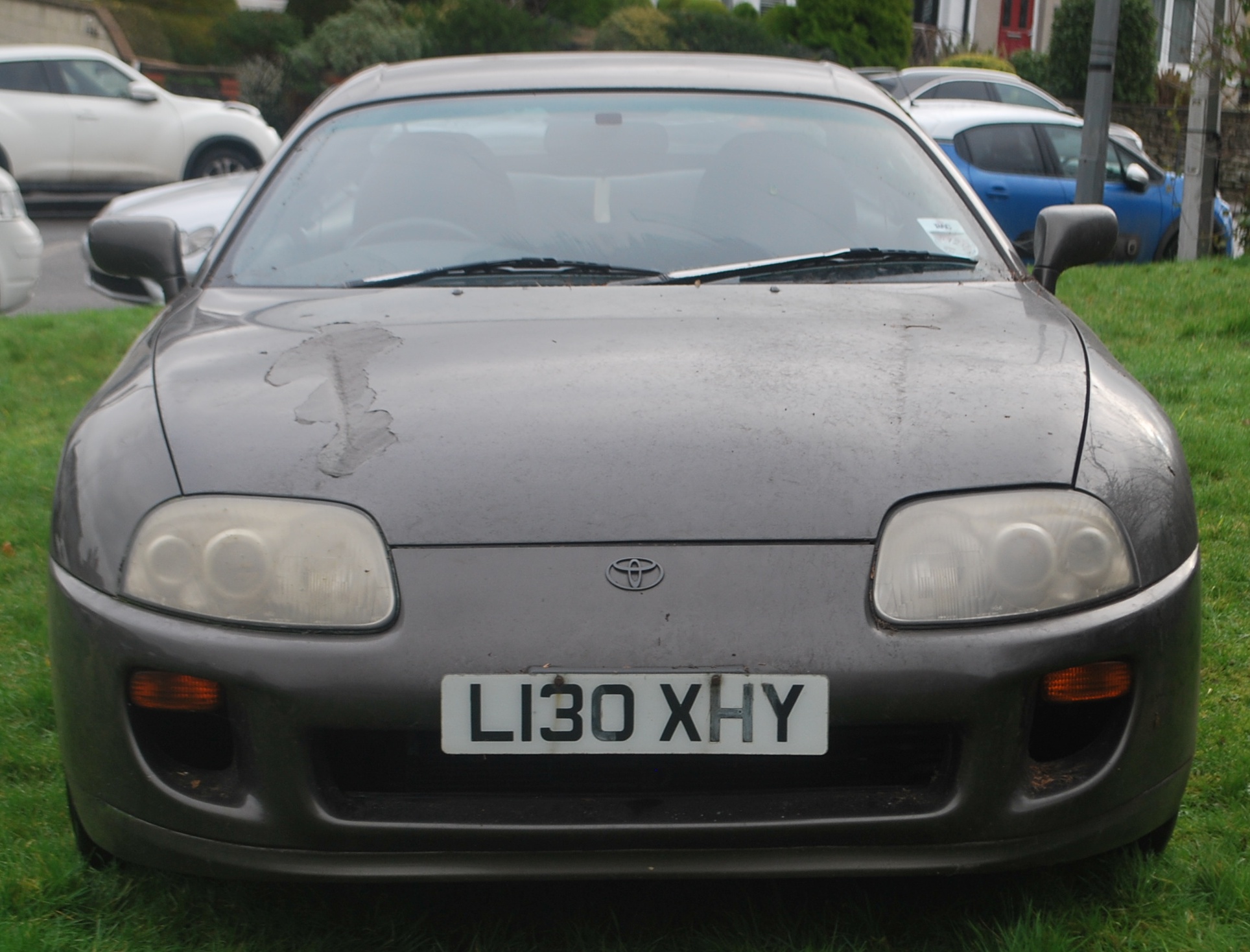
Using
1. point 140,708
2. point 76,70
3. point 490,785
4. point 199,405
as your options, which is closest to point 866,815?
point 490,785

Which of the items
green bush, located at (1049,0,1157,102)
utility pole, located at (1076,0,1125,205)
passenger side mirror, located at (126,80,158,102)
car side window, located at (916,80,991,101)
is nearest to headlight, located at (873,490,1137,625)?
utility pole, located at (1076,0,1125,205)

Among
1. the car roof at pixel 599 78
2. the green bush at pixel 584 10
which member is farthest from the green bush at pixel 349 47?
the car roof at pixel 599 78

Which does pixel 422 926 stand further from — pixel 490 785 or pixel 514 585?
pixel 514 585

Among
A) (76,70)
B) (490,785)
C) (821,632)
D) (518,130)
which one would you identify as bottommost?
(76,70)

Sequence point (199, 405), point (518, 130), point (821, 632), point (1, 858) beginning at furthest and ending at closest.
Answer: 1. point (518, 130)
2. point (1, 858)
3. point (199, 405)
4. point (821, 632)

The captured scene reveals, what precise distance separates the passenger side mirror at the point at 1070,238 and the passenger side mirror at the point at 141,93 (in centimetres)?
1354

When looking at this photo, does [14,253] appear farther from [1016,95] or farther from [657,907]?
[1016,95]

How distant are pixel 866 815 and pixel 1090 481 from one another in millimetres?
550

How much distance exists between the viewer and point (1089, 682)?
187 cm

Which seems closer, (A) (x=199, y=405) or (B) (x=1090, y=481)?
(B) (x=1090, y=481)

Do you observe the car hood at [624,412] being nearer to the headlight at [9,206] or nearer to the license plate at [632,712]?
the license plate at [632,712]

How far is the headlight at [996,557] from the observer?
1.85m

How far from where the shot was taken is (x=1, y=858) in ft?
7.62

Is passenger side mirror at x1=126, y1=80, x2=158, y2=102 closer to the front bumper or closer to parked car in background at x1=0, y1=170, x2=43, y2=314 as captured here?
parked car in background at x1=0, y1=170, x2=43, y2=314
